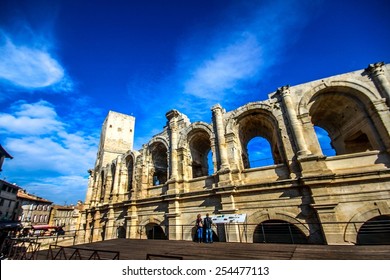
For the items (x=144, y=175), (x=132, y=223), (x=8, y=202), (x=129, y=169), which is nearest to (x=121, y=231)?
(x=132, y=223)

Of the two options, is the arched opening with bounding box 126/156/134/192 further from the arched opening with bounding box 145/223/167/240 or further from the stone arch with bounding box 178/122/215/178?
the stone arch with bounding box 178/122/215/178

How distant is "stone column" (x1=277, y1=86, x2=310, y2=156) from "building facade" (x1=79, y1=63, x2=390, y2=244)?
5 cm

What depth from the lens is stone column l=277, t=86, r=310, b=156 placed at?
975 cm

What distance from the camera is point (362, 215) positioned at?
7.96 m

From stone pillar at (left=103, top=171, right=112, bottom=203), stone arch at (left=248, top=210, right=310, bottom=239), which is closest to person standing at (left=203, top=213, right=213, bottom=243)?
stone arch at (left=248, top=210, right=310, bottom=239)

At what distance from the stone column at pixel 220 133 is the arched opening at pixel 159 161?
5935 millimetres

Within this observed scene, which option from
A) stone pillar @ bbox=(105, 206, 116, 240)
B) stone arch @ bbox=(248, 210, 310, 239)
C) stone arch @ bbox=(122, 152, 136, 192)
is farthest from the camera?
stone arch @ bbox=(122, 152, 136, 192)

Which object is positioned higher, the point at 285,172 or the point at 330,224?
the point at 285,172

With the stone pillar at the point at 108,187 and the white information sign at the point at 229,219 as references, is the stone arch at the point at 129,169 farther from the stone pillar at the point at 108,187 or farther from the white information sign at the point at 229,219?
the white information sign at the point at 229,219

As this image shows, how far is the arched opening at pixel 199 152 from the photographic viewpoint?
1434 cm

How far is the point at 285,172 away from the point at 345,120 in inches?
231

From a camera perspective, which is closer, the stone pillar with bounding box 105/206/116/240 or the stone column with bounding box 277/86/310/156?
the stone column with bounding box 277/86/310/156

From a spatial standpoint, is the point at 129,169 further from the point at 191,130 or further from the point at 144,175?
the point at 191,130
